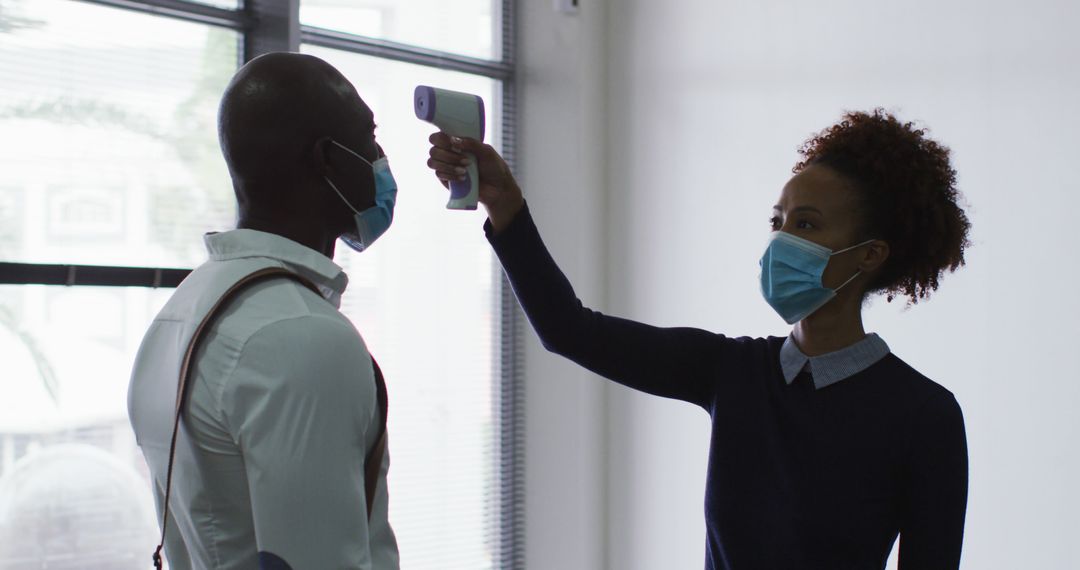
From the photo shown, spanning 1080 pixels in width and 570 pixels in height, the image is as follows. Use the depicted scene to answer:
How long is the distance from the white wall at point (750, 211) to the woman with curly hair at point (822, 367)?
2.62 ft

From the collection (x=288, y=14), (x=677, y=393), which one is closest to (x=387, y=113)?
(x=288, y=14)

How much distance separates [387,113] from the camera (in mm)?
3125

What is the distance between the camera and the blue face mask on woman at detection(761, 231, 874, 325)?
1554mm

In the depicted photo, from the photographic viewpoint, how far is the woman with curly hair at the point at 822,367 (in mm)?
1429

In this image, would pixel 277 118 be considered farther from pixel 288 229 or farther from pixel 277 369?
pixel 277 369

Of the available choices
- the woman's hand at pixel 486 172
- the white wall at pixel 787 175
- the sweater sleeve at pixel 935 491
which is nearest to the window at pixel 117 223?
the white wall at pixel 787 175

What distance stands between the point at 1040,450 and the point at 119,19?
2417mm

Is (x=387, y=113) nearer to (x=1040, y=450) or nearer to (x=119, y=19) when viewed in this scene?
(x=119, y=19)

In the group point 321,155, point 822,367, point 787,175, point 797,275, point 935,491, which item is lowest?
point 935,491

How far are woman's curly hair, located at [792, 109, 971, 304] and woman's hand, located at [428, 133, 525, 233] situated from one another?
51cm

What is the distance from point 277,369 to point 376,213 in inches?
13.9

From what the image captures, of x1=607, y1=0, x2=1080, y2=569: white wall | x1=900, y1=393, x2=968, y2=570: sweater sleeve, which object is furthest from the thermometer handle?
x1=607, y1=0, x2=1080, y2=569: white wall

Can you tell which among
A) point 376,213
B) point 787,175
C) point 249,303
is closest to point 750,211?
point 787,175

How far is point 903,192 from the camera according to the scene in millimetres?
1548
